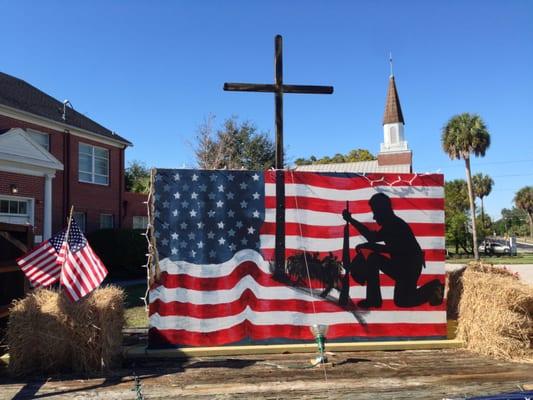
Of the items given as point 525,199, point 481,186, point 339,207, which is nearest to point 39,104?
point 339,207

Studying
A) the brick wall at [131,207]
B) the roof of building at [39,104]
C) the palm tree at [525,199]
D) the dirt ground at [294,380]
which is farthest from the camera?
the palm tree at [525,199]

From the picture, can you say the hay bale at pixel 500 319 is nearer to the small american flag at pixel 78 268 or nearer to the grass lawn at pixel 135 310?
the grass lawn at pixel 135 310

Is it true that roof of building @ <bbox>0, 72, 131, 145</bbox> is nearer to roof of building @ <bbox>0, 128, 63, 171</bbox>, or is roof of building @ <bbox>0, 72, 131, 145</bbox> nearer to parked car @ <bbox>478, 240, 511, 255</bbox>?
roof of building @ <bbox>0, 128, 63, 171</bbox>

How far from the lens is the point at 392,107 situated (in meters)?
49.3

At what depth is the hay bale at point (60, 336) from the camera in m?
5.99

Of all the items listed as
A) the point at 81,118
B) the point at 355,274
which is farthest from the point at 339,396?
the point at 81,118

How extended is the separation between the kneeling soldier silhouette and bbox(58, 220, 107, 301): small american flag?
3561 mm

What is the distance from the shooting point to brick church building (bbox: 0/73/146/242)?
58.4ft

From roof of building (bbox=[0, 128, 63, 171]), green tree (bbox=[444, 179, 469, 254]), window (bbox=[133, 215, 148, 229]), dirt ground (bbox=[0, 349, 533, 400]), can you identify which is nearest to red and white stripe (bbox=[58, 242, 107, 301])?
dirt ground (bbox=[0, 349, 533, 400])

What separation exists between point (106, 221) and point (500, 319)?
2218 centimetres

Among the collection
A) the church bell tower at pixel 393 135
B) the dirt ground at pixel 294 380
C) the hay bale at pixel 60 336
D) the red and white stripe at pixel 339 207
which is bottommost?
the dirt ground at pixel 294 380

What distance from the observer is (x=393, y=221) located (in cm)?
752

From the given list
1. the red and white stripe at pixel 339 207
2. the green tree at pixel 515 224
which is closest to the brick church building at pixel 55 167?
the red and white stripe at pixel 339 207

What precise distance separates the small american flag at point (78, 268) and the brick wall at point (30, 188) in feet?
37.1
